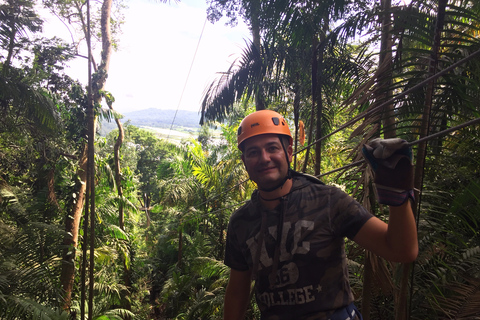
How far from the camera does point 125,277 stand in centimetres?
1155

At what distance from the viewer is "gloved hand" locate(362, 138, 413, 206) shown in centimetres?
101

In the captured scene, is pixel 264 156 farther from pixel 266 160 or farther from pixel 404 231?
pixel 404 231

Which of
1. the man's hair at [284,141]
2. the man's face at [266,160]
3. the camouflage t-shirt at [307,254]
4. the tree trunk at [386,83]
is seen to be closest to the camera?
the camouflage t-shirt at [307,254]

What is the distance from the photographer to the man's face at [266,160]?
155 centimetres

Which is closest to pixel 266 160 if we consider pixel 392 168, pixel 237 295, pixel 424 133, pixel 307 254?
pixel 307 254

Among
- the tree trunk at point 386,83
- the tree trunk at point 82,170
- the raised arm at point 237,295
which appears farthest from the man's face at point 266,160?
the tree trunk at point 82,170

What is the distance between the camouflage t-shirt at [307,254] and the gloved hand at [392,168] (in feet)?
0.72

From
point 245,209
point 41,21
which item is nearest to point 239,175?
point 41,21

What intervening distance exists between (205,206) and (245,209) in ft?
35.7

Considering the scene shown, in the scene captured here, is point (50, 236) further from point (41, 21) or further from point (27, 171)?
point (41, 21)

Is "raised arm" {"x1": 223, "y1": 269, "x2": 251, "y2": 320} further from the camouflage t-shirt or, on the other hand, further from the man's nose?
the man's nose

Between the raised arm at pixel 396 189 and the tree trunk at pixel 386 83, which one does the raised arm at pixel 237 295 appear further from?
the tree trunk at pixel 386 83

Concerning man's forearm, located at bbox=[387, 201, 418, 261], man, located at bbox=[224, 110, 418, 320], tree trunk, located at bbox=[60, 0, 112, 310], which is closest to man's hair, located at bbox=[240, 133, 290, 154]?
man, located at bbox=[224, 110, 418, 320]

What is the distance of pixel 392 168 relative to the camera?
1042 millimetres
